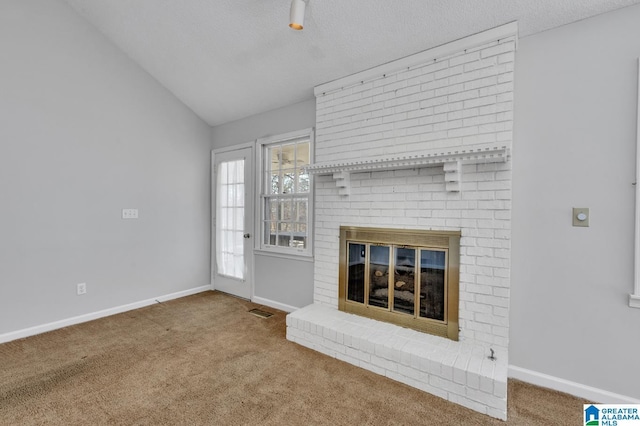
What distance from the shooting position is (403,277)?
106 inches

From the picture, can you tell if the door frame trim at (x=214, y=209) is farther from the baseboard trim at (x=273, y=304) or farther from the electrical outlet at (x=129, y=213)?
the electrical outlet at (x=129, y=213)

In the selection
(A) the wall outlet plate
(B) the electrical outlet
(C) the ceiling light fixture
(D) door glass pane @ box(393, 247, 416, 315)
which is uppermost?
(C) the ceiling light fixture

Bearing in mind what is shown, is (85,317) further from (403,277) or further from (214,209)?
(403,277)

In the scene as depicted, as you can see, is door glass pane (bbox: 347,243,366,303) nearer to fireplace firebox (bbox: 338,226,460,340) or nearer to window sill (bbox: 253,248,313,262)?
fireplace firebox (bbox: 338,226,460,340)

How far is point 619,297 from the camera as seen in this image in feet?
6.41

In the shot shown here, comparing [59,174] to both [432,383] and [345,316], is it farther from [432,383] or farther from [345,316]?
[432,383]

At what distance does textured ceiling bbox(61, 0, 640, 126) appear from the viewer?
2188 mm

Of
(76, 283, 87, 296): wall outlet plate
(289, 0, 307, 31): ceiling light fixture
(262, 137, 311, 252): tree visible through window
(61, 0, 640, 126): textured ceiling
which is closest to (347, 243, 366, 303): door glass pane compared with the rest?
(262, 137, 311, 252): tree visible through window

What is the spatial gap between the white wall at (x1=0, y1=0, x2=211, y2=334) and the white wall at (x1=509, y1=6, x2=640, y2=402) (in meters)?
4.09

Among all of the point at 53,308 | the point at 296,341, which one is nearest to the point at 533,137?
the point at 296,341

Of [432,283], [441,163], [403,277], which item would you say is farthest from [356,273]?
[441,163]

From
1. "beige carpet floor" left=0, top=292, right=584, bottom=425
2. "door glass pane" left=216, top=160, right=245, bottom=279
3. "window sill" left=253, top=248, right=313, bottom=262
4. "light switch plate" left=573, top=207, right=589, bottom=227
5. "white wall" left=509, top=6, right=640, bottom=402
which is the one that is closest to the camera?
"beige carpet floor" left=0, top=292, right=584, bottom=425

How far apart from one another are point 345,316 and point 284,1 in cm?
285

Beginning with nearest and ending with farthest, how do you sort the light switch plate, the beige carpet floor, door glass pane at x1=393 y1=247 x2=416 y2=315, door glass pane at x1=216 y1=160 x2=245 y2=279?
1. the beige carpet floor
2. the light switch plate
3. door glass pane at x1=393 y1=247 x2=416 y2=315
4. door glass pane at x1=216 y1=160 x2=245 y2=279
